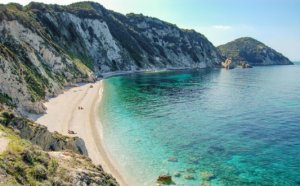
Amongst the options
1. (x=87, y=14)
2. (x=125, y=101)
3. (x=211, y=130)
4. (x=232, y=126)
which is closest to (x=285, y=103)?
(x=232, y=126)

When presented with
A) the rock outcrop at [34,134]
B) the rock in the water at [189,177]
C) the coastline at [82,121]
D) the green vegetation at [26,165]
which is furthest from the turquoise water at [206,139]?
the green vegetation at [26,165]

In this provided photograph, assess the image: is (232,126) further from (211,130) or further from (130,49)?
(130,49)

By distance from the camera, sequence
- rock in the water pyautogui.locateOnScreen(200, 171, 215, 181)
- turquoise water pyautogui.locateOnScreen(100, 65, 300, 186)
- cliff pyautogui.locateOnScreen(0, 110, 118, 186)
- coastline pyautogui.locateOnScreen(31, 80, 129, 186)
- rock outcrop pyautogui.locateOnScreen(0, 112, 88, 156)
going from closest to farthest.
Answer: cliff pyautogui.locateOnScreen(0, 110, 118, 186) < rock outcrop pyautogui.locateOnScreen(0, 112, 88, 156) < rock in the water pyautogui.locateOnScreen(200, 171, 215, 181) < turquoise water pyautogui.locateOnScreen(100, 65, 300, 186) < coastline pyautogui.locateOnScreen(31, 80, 129, 186)

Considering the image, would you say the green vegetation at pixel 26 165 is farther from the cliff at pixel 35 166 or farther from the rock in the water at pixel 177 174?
the rock in the water at pixel 177 174

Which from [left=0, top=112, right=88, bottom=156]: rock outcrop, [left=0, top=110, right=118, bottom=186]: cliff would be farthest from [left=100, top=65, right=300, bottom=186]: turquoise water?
[left=0, top=110, right=118, bottom=186]: cliff

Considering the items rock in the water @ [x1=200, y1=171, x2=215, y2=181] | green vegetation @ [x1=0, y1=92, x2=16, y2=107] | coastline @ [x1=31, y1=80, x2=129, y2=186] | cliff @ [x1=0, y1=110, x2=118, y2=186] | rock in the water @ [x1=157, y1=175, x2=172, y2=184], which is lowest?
rock in the water @ [x1=200, y1=171, x2=215, y2=181]

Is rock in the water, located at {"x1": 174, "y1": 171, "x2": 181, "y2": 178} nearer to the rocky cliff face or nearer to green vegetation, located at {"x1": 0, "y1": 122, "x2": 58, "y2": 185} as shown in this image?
green vegetation, located at {"x1": 0, "y1": 122, "x2": 58, "y2": 185}

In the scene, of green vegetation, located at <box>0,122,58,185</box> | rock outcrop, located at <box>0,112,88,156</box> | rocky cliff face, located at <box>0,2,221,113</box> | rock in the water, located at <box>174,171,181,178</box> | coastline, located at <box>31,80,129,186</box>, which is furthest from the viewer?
rocky cliff face, located at <box>0,2,221,113</box>
